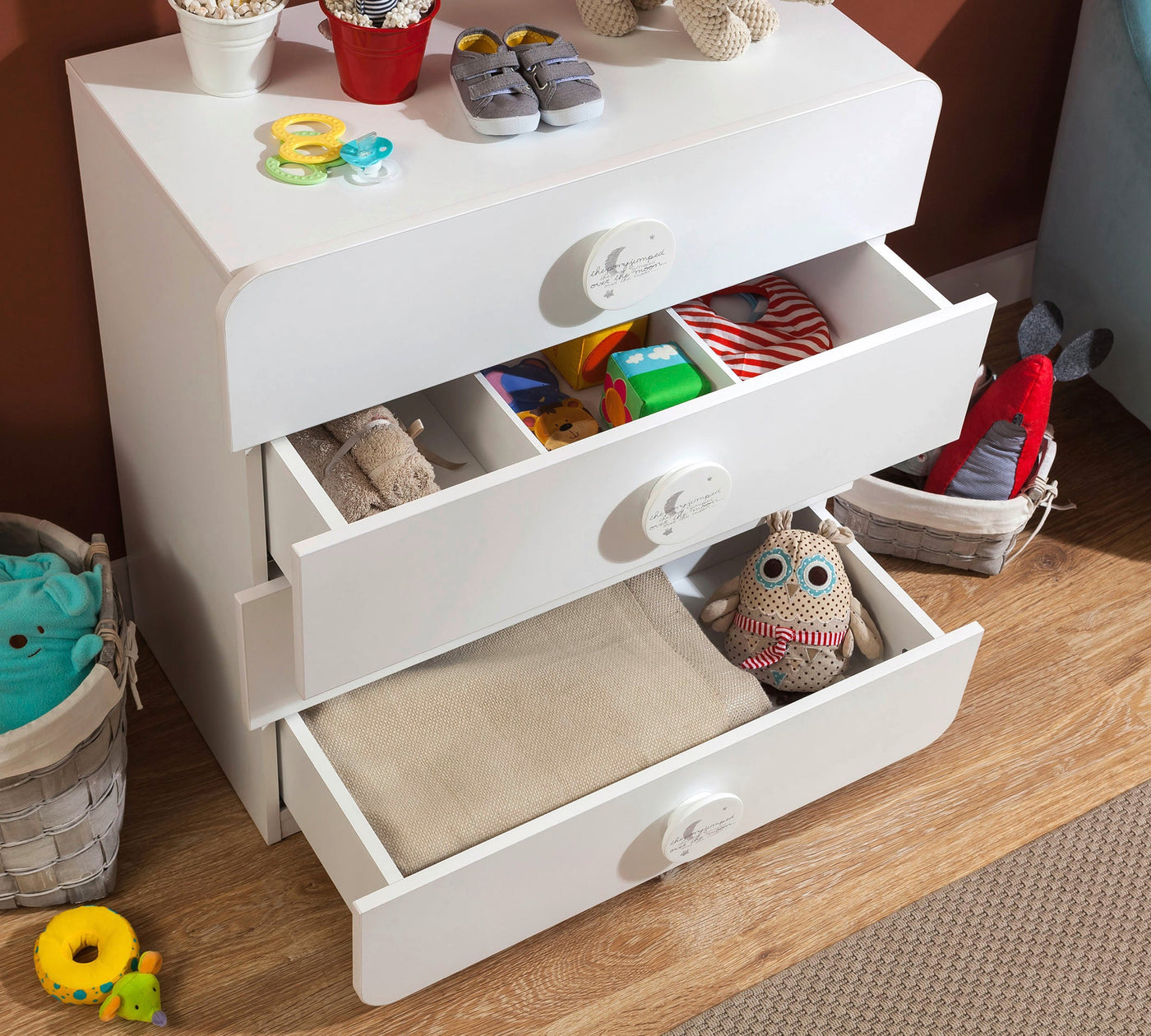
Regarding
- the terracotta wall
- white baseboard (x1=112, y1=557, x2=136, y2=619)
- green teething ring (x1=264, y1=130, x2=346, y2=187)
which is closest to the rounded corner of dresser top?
the terracotta wall

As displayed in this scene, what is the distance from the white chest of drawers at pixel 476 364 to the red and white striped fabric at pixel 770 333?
0.11 feet

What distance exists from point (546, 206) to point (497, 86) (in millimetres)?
122

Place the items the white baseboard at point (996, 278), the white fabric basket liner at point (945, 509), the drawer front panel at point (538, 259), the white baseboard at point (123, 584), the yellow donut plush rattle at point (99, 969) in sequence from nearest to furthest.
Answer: the drawer front panel at point (538, 259)
the yellow donut plush rattle at point (99, 969)
the white baseboard at point (123, 584)
the white fabric basket liner at point (945, 509)
the white baseboard at point (996, 278)

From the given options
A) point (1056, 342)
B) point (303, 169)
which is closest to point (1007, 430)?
point (1056, 342)

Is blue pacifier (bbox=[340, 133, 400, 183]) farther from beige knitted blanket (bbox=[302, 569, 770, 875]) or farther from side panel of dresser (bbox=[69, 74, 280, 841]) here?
beige knitted blanket (bbox=[302, 569, 770, 875])

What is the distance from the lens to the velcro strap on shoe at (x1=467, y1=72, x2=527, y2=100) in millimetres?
1195

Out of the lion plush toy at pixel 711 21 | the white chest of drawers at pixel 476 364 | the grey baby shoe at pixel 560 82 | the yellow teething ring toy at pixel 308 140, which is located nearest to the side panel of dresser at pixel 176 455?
the white chest of drawers at pixel 476 364

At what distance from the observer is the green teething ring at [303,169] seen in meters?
1.15

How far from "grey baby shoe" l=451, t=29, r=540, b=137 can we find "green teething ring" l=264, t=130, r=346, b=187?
0.13 metres

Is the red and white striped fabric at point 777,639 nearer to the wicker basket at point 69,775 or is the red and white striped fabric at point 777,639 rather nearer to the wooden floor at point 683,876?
the wooden floor at point 683,876

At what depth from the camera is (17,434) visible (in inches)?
61.6

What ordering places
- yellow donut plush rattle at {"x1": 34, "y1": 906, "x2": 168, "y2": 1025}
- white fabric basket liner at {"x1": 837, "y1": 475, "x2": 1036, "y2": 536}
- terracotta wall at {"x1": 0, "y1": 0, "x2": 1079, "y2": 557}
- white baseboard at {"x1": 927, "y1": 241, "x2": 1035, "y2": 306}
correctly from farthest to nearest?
1. white baseboard at {"x1": 927, "y1": 241, "x2": 1035, "y2": 306}
2. white fabric basket liner at {"x1": 837, "y1": 475, "x2": 1036, "y2": 536}
3. yellow donut plush rattle at {"x1": 34, "y1": 906, "x2": 168, "y2": 1025}
4. terracotta wall at {"x1": 0, "y1": 0, "x2": 1079, "y2": 557}

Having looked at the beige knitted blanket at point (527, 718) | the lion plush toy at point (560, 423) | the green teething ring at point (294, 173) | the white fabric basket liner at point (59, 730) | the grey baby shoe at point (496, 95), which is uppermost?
the grey baby shoe at point (496, 95)

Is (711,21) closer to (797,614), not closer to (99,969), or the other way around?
(797,614)
